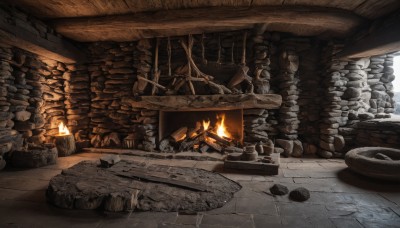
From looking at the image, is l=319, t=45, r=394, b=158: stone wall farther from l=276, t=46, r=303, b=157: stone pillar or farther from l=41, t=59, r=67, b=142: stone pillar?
l=41, t=59, r=67, b=142: stone pillar

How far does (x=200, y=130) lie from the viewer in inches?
235

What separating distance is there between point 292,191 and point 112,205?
2.49 meters

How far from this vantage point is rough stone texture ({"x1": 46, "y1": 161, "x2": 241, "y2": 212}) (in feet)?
9.22

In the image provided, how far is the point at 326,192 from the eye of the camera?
3.28 metres

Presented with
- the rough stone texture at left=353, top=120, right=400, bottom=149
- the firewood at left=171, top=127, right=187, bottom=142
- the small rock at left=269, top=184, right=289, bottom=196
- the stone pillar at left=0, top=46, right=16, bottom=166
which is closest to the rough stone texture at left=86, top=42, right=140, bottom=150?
the firewood at left=171, top=127, right=187, bottom=142

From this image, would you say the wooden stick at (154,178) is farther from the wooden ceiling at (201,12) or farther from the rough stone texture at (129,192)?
the wooden ceiling at (201,12)

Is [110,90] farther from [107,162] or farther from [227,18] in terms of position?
[227,18]

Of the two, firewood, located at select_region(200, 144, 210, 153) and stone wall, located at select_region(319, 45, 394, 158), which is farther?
firewood, located at select_region(200, 144, 210, 153)

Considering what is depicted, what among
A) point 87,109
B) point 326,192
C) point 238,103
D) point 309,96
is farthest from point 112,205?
point 309,96

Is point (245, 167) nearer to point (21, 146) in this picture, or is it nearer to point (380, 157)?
point (380, 157)

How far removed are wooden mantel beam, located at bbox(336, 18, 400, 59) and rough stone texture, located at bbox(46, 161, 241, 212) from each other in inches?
150

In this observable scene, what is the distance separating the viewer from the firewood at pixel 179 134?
5.86m

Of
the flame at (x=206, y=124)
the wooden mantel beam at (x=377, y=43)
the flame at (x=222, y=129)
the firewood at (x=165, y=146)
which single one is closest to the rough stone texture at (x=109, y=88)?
the firewood at (x=165, y=146)

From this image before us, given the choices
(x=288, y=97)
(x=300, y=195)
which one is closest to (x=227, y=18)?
(x=288, y=97)
